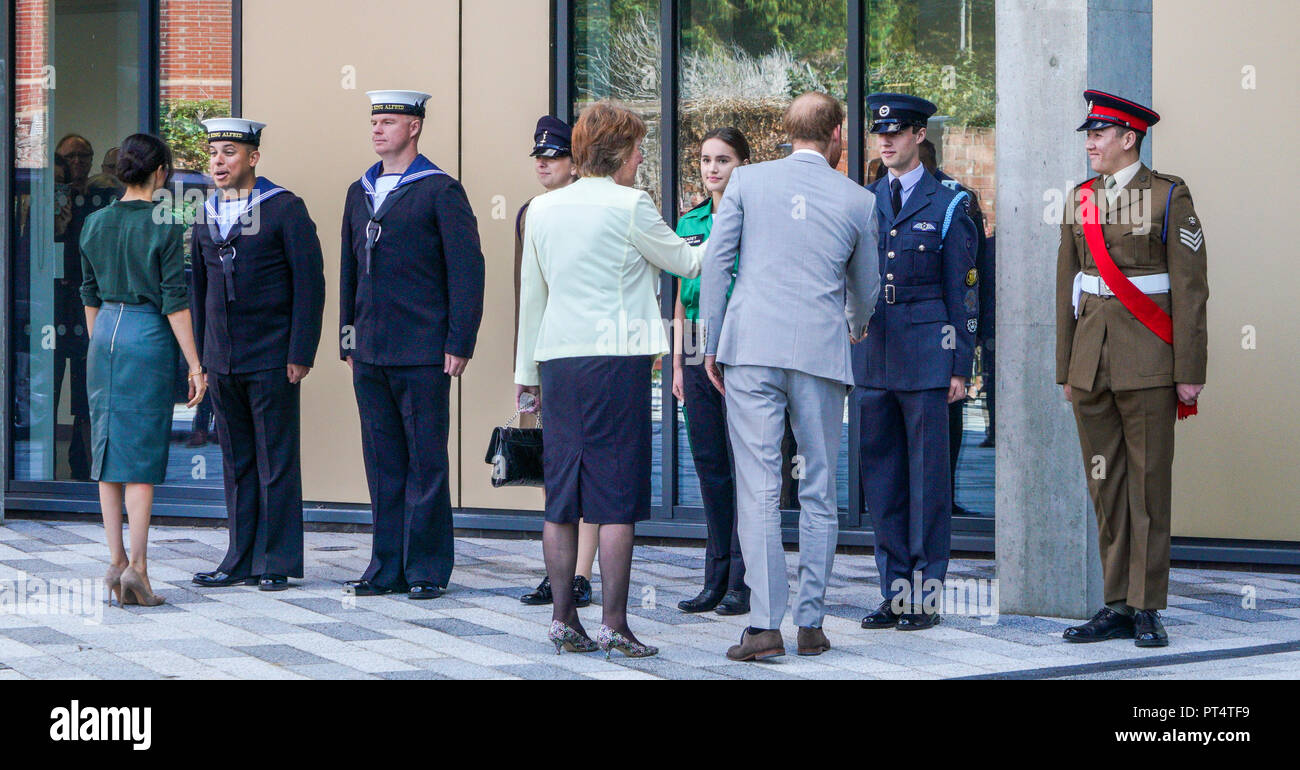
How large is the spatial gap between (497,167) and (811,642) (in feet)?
13.5

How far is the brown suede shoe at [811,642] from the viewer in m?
5.98

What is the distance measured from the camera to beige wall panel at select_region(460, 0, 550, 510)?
9.20m

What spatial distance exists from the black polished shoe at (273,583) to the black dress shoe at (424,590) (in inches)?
23.9

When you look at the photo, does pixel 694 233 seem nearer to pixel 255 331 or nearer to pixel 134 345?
pixel 255 331

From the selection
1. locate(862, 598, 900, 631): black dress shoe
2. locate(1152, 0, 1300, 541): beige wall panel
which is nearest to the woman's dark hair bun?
locate(862, 598, 900, 631): black dress shoe

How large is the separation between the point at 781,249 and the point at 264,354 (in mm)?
2663

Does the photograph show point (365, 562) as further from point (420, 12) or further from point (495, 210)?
point (420, 12)

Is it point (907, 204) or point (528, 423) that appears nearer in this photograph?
point (907, 204)

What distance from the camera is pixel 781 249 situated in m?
5.84

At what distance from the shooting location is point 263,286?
7418 mm

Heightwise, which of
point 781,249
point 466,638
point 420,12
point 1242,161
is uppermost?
point 420,12

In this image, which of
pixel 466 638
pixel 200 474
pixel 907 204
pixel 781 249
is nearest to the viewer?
pixel 781 249
